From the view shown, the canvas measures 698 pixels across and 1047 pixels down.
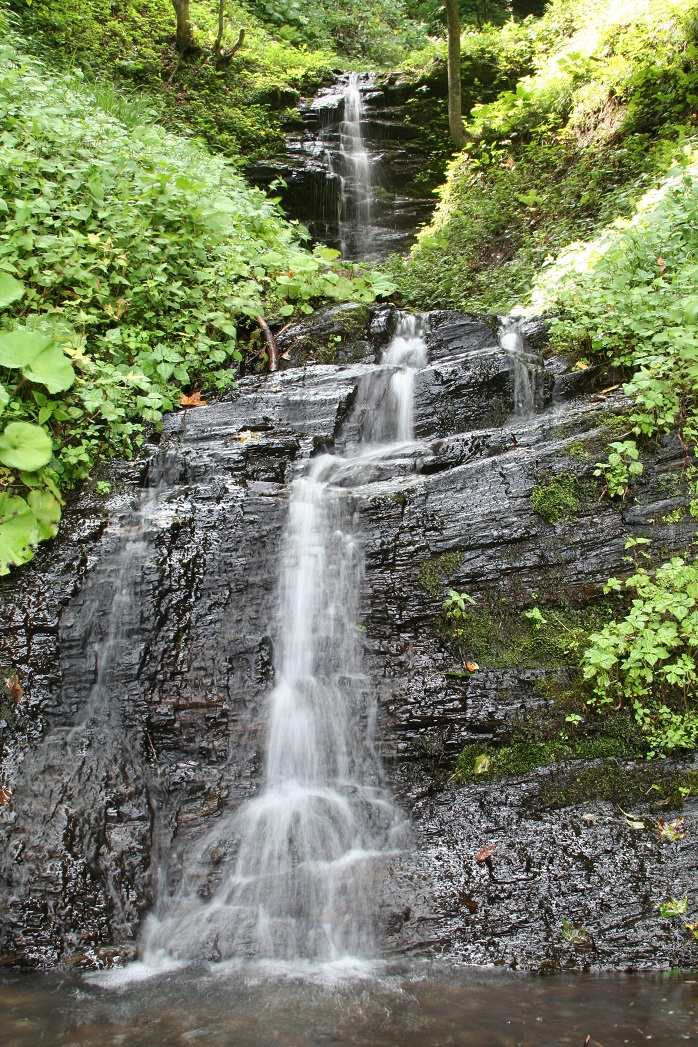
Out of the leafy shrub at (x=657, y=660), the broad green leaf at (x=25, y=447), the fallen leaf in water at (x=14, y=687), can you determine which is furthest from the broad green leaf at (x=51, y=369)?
the leafy shrub at (x=657, y=660)

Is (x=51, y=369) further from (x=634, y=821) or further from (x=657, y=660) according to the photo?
(x=634, y=821)

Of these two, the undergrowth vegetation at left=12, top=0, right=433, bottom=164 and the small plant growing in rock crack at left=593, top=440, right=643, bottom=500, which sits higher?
the undergrowth vegetation at left=12, top=0, right=433, bottom=164

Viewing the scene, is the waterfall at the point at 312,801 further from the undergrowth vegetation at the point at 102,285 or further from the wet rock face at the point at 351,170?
the wet rock face at the point at 351,170

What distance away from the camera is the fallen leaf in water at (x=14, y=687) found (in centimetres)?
466

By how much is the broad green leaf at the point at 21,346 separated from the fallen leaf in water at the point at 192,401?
4.95 ft

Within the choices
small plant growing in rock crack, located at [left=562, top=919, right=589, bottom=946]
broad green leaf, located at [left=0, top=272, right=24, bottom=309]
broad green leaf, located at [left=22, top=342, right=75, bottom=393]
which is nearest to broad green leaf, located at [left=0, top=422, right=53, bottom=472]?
broad green leaf, located at [left=22, top=342, right=75, bottom=393]

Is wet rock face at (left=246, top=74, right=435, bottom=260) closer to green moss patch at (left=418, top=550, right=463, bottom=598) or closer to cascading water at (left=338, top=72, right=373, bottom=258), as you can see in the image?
cascading water at (left=338, top=72, right=373, bottom=258)

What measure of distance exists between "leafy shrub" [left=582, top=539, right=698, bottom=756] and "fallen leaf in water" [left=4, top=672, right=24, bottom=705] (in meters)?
3.70

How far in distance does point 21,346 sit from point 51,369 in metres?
0.26

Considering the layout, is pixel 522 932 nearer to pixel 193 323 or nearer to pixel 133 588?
pixel 133 588

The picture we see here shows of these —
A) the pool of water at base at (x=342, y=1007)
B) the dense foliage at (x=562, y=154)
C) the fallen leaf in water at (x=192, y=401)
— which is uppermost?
the dense foliage at (x=562, y=154)

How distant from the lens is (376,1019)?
3.13m

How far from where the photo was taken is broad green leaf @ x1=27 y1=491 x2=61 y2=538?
209 inches

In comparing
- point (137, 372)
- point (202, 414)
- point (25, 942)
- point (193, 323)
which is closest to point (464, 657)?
point (25, 942)
